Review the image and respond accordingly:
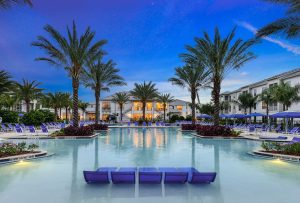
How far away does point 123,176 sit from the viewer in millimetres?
7531

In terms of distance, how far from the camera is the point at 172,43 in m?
32.1

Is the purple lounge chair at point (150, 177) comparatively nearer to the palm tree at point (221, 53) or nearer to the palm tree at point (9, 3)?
the palm tree at point (9, 3)

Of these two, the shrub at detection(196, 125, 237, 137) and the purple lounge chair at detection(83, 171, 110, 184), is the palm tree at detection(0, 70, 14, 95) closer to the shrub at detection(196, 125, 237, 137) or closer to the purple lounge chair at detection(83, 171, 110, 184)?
the shrub at detection(196, 125, 237, 137)

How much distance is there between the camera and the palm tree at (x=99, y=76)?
3128 centimetres

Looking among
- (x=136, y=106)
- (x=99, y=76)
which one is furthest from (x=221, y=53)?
(x=136, y=106)

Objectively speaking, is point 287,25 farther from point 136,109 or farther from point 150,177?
point 136,109

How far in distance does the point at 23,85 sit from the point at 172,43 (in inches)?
961

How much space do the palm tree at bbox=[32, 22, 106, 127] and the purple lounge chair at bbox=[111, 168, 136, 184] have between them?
17.0 metres

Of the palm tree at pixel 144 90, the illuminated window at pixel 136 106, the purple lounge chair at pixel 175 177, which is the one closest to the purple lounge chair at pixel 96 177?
the purple lounge chair at pixel 175 177

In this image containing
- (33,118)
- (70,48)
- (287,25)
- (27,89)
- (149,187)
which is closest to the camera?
(149,187)

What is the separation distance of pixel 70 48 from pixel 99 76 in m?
9.61

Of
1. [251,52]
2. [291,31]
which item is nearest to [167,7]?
[251,52]

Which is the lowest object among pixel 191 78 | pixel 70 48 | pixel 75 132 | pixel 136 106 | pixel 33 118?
pixel 75 132

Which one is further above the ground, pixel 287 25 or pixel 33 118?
pixel 287 25
